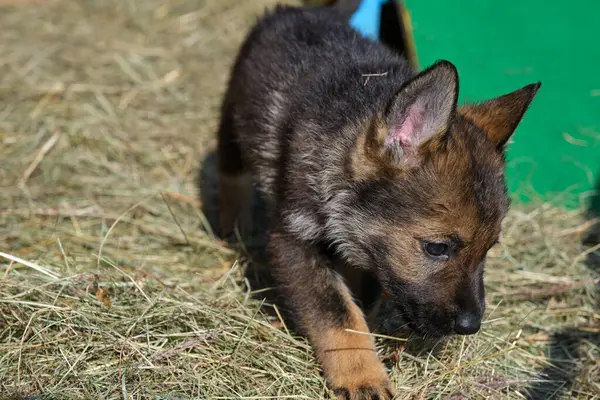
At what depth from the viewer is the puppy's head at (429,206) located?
137 inches

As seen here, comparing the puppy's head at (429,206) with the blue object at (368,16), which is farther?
the blue object at (368,16)

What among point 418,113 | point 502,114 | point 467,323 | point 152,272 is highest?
point 418,113

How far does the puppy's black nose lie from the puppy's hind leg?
2317mm

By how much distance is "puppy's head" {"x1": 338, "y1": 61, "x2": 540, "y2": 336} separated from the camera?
347cm

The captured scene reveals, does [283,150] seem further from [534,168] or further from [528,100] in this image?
Answer: [534,168]

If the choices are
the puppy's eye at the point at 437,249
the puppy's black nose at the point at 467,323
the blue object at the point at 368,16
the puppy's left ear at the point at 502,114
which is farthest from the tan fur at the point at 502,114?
the blue object at the point at 368,16

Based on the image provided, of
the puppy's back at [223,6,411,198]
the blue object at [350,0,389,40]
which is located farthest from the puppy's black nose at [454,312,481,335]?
the blue object at [350,0,389,40]

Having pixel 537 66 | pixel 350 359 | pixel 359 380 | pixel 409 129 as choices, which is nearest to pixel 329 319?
pixel 350 359

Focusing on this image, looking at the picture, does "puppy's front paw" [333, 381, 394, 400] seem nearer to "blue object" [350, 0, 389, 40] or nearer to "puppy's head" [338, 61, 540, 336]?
"puppy's head" [338, 61, 540, 336]

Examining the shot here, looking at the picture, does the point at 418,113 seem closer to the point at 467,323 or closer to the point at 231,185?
the point at 467,323

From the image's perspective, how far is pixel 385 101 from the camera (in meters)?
3.84

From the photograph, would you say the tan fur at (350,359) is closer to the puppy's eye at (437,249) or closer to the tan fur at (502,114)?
the puppy's eye at (437,249)

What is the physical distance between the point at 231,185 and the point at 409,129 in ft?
7.34

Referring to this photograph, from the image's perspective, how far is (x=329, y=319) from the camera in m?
3.82
